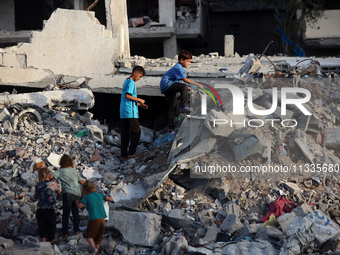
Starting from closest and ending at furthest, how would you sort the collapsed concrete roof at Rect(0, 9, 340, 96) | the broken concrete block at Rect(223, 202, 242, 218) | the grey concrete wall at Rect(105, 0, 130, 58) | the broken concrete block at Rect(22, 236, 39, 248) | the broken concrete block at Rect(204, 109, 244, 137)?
the broken concrete block at Rect(22, 236, 39, 248)
the broken concrete block at Rect(223, 202, 242, 218)
the broken concrete block at Rect(204, 109, 244, 137)
the collapsed concrete roof at Rect(0, 9, 340, 96)
the grey concrete wall at Rect(105, 0, 130, 58)

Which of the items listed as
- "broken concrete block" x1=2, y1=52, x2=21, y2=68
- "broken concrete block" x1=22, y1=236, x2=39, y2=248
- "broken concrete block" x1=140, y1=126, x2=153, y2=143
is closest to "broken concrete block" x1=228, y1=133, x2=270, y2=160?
"broken concrete block" x1=140, y1=126, x2=153, y2=143

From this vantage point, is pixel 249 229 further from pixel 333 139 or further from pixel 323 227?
pixel 333 139

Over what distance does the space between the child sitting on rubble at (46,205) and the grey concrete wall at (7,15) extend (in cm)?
1529

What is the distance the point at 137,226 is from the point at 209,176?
135cm

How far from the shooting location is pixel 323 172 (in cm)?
679

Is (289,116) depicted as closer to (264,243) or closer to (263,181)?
(263,181)

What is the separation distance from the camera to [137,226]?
18.9 feet

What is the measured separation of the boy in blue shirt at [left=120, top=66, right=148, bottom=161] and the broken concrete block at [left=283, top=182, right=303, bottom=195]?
2.47 m

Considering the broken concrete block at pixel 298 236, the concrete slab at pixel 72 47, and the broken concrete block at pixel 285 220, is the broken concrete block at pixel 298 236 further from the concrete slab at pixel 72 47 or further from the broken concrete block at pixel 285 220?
the concrete slab at pixel 72 47

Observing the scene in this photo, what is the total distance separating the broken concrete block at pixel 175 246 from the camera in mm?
5195

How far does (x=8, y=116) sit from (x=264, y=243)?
5435mm

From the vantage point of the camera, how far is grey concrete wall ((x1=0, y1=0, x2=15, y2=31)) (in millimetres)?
19422

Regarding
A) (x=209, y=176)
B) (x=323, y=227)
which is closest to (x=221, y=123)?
(x=209, y=176)

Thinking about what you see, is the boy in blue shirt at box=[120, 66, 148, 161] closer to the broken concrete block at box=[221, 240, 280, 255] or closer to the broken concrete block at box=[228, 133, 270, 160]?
the broken concrete block at box=[228, 133, 270, 160]
